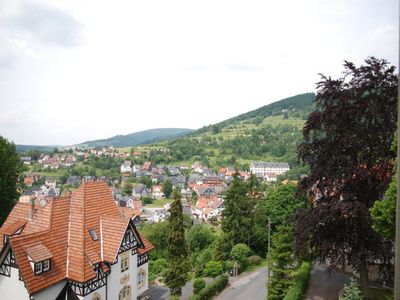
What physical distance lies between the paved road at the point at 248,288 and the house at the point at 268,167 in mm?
135703

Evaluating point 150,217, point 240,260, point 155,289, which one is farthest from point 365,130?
point 150,217

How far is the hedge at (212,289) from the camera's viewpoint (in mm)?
25223

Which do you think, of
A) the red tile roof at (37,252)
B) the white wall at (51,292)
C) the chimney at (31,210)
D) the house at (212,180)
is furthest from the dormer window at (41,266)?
the house at (212,180)

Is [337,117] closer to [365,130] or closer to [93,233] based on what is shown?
[365,130]

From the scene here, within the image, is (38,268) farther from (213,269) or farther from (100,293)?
(213,269)

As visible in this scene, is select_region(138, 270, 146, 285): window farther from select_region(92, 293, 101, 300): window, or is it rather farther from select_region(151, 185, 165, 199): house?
select_region(151, 185, 165, 199): house

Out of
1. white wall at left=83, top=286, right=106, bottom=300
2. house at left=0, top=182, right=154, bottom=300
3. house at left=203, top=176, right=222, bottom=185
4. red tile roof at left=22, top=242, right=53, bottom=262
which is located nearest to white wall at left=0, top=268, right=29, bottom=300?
house at left=0, top=182, right=154, bottom=300

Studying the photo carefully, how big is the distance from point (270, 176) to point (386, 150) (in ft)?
460

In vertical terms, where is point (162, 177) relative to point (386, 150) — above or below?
below

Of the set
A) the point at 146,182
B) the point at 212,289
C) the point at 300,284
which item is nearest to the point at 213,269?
the point at 212,289

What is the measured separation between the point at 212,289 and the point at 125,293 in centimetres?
712

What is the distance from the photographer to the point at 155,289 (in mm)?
30781

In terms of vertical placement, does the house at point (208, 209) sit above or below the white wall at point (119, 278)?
below

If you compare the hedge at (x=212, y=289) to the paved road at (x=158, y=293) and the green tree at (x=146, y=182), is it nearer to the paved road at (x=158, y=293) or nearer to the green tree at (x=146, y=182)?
the paved road at (x=158, y=293)
